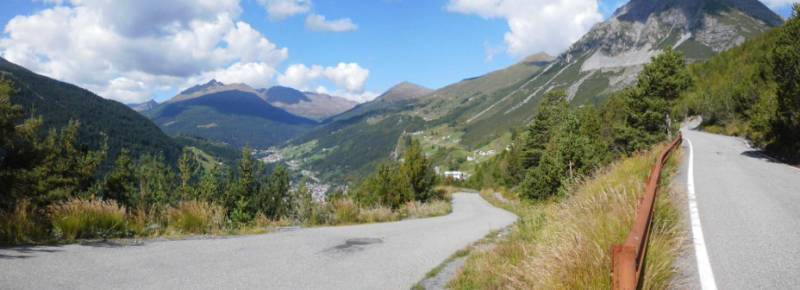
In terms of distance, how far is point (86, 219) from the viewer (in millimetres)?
8438

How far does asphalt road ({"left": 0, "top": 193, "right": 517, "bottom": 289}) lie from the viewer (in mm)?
5641

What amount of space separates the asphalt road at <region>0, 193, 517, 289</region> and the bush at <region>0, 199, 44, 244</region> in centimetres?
75

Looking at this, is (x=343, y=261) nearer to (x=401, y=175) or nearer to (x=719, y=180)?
(x=719, y=180)

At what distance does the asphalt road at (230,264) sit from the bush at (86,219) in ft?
3.69

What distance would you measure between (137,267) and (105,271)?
0.42 m

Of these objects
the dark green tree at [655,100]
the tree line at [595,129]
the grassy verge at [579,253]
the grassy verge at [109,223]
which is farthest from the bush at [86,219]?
the dark green tree at [655,100]

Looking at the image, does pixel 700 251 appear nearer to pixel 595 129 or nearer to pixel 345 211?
pixel 345 211

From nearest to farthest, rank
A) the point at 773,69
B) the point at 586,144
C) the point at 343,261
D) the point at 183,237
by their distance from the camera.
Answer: the point at 343,261 < the point at 183,237 < the point at 773,69 < the point at 586,144

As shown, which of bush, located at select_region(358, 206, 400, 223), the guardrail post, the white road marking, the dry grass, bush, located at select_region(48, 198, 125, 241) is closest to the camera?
the guardrail post

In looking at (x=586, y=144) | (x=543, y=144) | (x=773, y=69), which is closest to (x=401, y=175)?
(x=586, y=144)

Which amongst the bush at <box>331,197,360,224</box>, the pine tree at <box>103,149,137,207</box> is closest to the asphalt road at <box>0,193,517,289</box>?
the bush at <box>331,197,360,224</box>

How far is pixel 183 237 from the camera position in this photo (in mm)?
9203

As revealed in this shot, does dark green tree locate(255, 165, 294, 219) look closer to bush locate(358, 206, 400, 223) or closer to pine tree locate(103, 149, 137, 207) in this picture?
pine tree locate(103, 149, 137, 207)

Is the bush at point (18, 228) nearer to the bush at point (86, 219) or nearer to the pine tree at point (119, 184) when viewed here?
the bush at point (86, 219)
